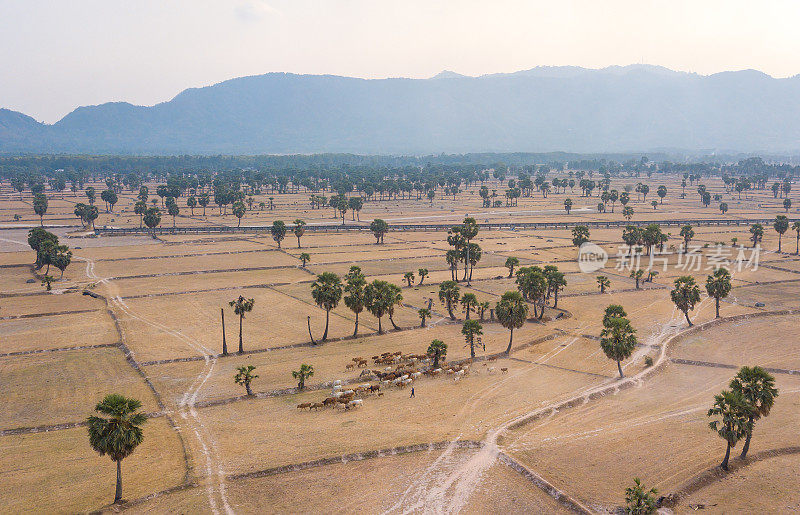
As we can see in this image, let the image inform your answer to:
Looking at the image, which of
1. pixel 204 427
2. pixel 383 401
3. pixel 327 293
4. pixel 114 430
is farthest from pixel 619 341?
pixel 114 430

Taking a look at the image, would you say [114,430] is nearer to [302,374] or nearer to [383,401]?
[302,374]

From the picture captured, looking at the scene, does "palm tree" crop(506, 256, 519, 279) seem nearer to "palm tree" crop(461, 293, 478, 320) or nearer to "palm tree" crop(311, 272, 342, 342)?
"palm tree" crop(461, 293, 478, 320)

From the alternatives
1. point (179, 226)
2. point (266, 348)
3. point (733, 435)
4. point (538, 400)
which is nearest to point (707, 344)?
point (538, 400)

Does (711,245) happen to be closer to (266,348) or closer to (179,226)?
(266,348)

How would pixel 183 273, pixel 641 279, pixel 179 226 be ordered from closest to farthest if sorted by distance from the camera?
pixel 641 279, pixel 183 273, pixel 179 226

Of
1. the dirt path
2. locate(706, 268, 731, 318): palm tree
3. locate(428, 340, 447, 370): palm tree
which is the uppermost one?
locate(706, 268, 731, 318): palm tree

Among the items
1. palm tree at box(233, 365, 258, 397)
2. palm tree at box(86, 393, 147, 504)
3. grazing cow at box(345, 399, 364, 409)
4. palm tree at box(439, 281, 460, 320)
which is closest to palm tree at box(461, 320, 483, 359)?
palm tree at box(439, 281, 460, 320)
